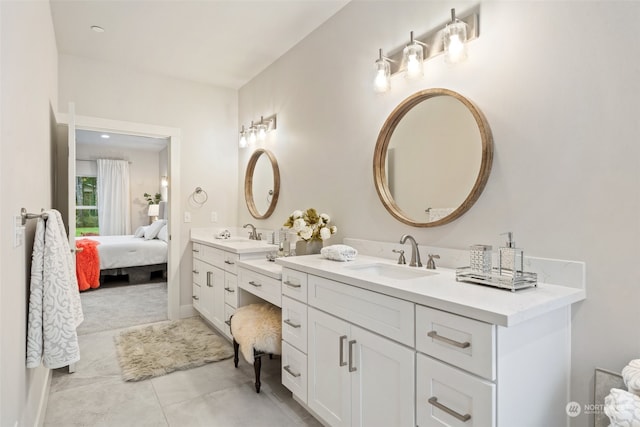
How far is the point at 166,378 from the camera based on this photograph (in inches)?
100

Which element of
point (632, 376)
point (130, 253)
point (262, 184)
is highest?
point (262, 184)

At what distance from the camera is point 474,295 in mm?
1277

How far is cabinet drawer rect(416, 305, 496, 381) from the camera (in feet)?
3.59

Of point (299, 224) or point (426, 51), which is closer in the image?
point (426, 51)

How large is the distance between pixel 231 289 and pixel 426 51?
223 centimetres

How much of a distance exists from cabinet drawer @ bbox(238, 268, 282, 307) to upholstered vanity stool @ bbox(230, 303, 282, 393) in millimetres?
147

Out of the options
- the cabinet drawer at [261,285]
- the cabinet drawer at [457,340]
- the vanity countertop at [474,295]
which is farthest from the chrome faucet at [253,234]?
the cabinet drawer at [457,340]

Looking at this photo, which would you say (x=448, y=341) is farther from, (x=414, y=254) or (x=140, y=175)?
(x=140, y=175)

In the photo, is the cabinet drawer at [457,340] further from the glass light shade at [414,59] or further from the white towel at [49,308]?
the white towel at [49,308]

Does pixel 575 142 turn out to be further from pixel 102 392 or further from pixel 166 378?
pixel 102 392

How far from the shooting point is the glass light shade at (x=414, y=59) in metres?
1.97

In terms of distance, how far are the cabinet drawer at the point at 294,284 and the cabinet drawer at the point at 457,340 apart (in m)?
0.79

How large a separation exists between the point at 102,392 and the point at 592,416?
271 cm

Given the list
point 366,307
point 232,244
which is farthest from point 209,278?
point 366,307
